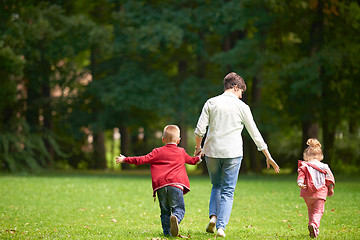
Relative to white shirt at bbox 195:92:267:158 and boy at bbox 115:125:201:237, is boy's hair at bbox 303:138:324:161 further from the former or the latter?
boy at bbox 115:125:201:237

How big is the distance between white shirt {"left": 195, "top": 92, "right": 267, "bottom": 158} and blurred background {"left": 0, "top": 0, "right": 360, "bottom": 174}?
14.1 meters

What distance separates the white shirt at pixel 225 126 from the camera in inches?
273

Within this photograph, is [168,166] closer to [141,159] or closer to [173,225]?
A: [141,159]

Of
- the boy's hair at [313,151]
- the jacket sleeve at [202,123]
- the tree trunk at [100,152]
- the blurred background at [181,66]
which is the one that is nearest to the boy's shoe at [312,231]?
the boy's hair at [313,151]

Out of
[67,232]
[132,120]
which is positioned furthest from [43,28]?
[67,232]

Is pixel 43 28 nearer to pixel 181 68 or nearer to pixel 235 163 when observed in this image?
pixel 181 68

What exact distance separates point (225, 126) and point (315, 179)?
1.33m

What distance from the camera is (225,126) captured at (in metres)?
6.98

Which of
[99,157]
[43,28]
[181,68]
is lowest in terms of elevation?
[99,157]

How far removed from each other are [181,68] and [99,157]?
9838 mm

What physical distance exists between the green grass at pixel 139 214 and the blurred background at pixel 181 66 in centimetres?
788

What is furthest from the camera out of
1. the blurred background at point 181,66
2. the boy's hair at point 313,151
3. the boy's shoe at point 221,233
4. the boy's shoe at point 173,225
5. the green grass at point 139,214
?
the blurred background at point 181,66

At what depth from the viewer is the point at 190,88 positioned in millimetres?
23859

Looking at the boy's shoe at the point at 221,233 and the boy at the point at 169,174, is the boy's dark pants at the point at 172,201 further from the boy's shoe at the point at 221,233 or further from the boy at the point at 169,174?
the boy's shoe at the point at 221,233
